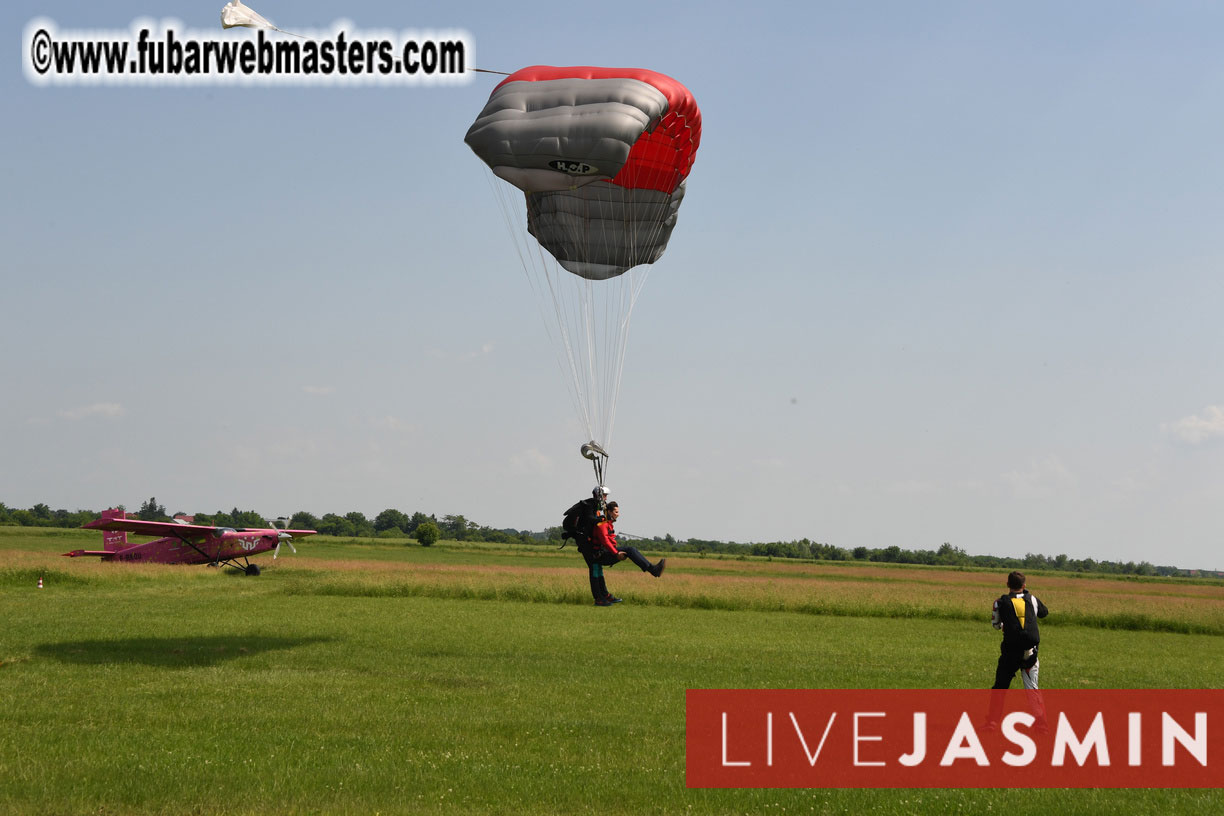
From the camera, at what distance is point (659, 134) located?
51.2ft

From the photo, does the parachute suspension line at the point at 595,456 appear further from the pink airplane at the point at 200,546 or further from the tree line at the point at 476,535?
the tree line at the point at 476,535

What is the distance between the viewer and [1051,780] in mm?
9781

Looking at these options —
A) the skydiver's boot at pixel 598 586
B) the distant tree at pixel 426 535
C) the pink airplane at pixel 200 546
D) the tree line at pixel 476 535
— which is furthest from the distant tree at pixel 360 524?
the skydiver's boot at pixel 598 586

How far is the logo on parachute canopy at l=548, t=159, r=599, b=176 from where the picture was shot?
525 inches

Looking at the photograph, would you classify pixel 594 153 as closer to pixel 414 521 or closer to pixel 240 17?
pixel 240 17

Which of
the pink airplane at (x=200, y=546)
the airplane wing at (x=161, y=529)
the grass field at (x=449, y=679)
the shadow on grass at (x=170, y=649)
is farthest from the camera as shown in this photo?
the pink airplane at (x=200, y=546)

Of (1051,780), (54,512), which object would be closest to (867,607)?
(1051,780)

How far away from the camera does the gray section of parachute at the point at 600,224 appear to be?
16516mm

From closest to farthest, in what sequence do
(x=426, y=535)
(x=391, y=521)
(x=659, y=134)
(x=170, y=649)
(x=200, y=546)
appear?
(x=659, y=134) < (x=170, y=649) < (x=200, y=546) < (x=426, y=535) < (x=391, y=521)

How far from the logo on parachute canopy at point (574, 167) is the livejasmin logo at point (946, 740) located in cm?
799

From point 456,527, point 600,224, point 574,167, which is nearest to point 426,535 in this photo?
point 456,527

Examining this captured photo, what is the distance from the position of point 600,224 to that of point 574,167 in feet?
11.0

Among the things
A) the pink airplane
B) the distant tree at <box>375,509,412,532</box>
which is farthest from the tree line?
the pink airplane

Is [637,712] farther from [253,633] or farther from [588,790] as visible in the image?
[253,633]
